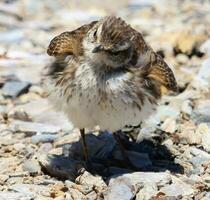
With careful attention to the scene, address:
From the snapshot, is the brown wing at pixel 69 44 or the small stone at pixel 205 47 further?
the small stone at pixel 205 47

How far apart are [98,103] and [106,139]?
1373 mm

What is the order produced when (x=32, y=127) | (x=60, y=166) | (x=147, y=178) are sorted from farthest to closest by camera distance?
(x=32, y=127) → (x=60, y=166) → (x=147, y=178)

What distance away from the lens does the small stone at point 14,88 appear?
912 centimetres

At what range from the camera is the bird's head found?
253 inches

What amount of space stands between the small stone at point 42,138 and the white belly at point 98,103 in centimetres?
110

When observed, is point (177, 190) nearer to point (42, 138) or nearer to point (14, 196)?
point (14, 196)

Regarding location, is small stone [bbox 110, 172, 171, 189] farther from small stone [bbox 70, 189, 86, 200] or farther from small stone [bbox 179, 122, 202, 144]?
small stone [bbox 179, 122, 202, 144]

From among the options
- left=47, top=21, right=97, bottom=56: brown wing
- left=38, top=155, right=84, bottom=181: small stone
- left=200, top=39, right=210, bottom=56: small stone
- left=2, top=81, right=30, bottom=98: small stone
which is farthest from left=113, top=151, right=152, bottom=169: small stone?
left=200, top=39, right=210, bottom=56: small stone

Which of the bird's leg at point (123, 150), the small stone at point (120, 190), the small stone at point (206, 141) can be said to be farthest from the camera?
the small stone at point (206, 141)

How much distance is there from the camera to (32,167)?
7109mm

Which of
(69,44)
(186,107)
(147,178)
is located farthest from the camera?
(186,107)

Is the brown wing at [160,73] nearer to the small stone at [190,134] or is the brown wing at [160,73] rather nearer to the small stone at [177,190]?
the small stone at [190,134]

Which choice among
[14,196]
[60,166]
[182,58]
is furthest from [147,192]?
[182,58]

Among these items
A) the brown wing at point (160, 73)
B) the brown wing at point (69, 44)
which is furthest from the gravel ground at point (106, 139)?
the brown wing at point (69, 44)
